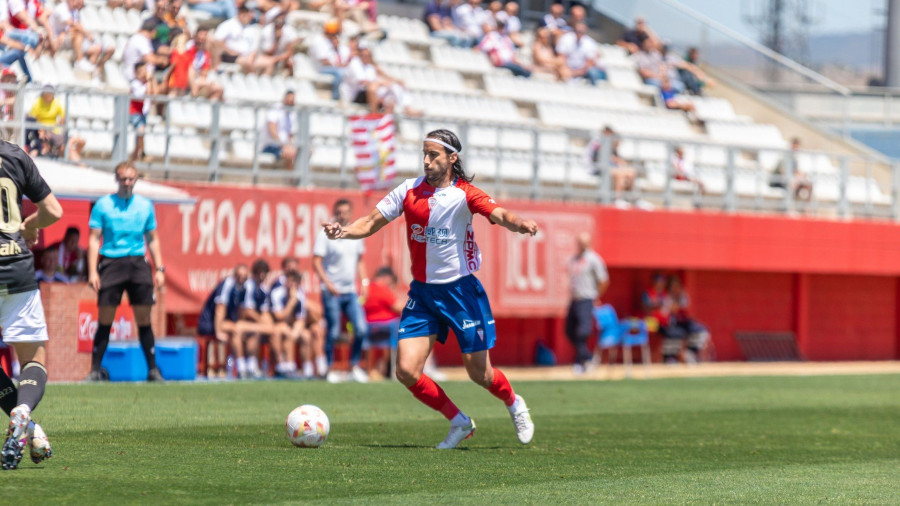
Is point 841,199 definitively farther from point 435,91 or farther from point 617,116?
point 435,91

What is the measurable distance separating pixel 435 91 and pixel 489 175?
2.81 meters

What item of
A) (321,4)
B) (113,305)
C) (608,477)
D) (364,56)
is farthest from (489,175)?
(608,477)

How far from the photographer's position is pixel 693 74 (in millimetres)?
31141

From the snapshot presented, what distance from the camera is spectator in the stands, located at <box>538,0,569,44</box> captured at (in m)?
29.4

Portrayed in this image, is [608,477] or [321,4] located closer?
[608,477]

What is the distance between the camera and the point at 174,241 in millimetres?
18578

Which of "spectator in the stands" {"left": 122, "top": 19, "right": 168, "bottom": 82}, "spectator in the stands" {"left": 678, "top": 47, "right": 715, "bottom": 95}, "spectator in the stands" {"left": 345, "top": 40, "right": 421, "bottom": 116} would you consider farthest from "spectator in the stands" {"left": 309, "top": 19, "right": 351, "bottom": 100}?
"spectator in the stands" {"left": 678, "top": 47, "right": 715, "bottom": 95}

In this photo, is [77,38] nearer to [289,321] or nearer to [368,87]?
[368,87]

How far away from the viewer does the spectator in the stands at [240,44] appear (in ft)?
72.9

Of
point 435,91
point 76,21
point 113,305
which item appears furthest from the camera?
point 435,91

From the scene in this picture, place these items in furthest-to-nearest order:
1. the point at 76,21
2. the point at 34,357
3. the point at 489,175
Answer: the point at 489,175 < the point at 76,21 < the point at 34,357

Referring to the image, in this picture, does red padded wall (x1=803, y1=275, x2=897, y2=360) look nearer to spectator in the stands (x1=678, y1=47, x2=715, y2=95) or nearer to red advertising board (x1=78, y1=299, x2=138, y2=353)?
spectator in the stands (x1=678, y1=47, x2=715, y2=95)

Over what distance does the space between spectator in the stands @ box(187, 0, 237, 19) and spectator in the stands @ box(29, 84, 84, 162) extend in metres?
5.64

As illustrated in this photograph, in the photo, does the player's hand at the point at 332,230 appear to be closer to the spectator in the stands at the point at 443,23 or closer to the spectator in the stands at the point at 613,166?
the spectator in the stands at the point at 613,166
